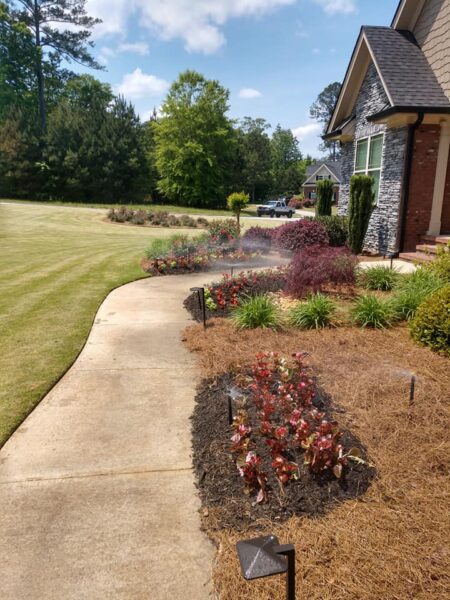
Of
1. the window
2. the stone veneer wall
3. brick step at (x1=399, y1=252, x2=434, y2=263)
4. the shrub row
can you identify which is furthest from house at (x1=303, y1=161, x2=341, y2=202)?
brick step at (x1=399, y1=252, x2=434, y2=263)

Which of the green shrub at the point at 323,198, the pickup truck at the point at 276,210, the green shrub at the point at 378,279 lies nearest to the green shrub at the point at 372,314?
the green shrub at the point at 378,279

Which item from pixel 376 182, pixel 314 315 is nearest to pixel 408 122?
pixel 376 182

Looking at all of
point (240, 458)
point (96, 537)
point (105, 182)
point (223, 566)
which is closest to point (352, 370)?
point (240, 458)

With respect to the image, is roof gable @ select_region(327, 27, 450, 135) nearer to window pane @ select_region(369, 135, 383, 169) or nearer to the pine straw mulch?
window pane @ select_region(369, 135, 383, 169)

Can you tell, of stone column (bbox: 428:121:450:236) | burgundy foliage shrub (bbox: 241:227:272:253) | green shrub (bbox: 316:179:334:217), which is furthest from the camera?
green shrub (bbox: 316:179:334:217)

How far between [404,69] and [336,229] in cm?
440

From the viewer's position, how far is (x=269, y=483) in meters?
2.66

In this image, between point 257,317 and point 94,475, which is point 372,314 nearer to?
point 257,317

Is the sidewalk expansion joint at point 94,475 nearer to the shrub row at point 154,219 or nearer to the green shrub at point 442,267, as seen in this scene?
the green shrub at point 442,267

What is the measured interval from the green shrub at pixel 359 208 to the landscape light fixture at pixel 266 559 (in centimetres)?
1065

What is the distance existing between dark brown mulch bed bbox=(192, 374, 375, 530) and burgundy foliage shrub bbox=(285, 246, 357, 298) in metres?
3.85

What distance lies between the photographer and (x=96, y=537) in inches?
92.1

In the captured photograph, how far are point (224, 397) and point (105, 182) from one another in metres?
41.1

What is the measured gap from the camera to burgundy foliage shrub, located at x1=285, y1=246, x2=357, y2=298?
6719 millimetres
